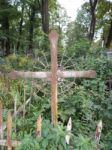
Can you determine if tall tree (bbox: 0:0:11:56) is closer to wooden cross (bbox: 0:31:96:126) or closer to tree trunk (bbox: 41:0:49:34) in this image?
tree trunk (bbox: 41:0:49:34)

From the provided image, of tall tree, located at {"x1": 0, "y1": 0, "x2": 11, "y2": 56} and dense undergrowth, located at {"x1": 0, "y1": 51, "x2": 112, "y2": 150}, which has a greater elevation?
tall tree, located at {"x1": 0, "y1": 0, "x2": 11, "y2": 56}

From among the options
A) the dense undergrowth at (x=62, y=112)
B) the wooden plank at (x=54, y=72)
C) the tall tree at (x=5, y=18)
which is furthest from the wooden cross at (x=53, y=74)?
the tall tree at (x=5, y=18)

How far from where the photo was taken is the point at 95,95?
439 centimetres

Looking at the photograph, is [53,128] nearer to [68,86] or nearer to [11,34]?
[68,86]

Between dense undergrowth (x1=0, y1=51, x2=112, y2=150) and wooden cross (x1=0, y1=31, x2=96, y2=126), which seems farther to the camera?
wooden cross (x1=0, y1=31, x2=96, y2=126)

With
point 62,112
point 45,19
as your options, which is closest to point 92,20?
point 45,19

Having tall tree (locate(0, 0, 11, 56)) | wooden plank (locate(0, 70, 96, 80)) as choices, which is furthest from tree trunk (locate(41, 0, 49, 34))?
wooden plank (locate(0, 70, 96, 80))

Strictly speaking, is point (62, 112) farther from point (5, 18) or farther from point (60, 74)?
point (5, 18)

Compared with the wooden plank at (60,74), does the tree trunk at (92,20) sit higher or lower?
higher

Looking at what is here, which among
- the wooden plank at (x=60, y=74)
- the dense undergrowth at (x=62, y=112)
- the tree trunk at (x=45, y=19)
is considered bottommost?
the dense undergrowth at (x=62, y=112)

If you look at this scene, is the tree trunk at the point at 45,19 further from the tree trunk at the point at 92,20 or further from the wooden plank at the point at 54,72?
the wooden plank at the point at 54,72

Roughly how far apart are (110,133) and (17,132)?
1325 mm

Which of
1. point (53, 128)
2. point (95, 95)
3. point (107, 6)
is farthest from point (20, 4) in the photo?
point (53, 128)

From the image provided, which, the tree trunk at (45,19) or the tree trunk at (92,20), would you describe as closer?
the tree trunk at (45,19)
